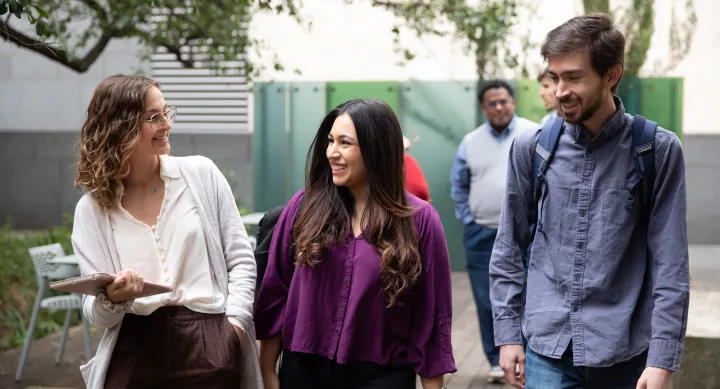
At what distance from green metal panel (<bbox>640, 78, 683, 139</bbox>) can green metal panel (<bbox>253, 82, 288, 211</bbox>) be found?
4589mm

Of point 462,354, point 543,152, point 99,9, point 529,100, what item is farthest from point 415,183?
point 529,100

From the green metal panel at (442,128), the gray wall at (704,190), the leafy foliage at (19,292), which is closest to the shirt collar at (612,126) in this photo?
the leafy foliage at (19,292)

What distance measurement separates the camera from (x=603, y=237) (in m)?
3.26

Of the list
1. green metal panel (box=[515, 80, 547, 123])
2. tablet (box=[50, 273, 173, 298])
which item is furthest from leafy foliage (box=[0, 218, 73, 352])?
tablet (box=[50, 273, 173, 298])

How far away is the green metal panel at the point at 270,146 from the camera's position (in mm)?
13359

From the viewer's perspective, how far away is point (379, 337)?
351 centimetres

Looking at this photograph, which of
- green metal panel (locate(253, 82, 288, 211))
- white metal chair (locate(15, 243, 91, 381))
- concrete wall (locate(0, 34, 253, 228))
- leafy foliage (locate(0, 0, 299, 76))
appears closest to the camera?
white metal chair (locate(15, 243, 91, 381))

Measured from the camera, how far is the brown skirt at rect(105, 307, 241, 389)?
11.8ft

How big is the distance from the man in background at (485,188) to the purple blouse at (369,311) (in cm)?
385

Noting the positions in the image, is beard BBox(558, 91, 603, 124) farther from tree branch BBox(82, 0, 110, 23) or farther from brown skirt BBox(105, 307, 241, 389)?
tree branch BBox(82, 0, 110, 23)

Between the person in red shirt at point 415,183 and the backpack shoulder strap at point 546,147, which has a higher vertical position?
the backpack shoulder strap at point 546,147

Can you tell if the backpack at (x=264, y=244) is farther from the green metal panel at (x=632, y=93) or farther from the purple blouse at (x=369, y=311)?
the green metal panel at (x=632, y=93)

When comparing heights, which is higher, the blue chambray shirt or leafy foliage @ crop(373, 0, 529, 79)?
leafy foliage @ crop(373, 0, 529, 79)

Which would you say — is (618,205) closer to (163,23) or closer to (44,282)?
(44,282)
